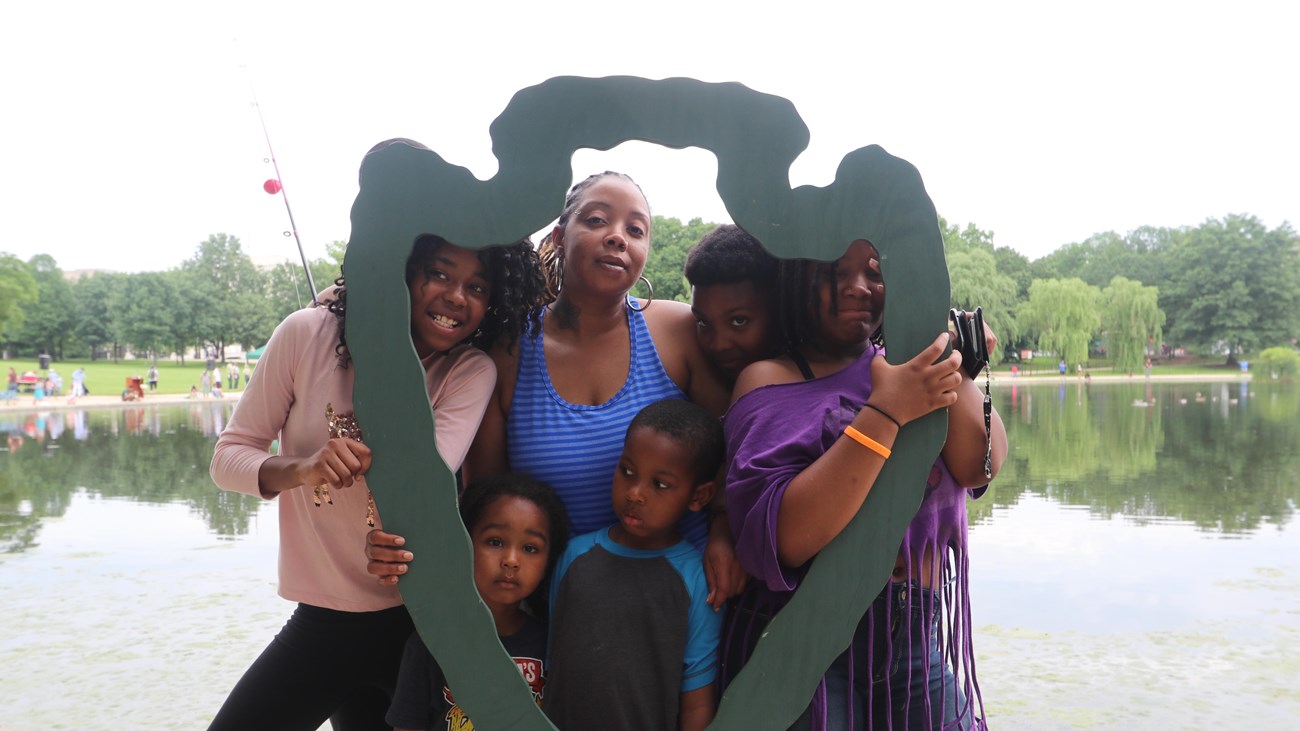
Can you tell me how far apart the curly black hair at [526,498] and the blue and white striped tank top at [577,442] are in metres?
0.04

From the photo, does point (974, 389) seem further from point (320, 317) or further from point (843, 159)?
point (320, 317)

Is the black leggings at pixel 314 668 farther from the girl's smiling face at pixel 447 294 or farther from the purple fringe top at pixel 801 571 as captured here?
the purple fringe top at pixel 801 571

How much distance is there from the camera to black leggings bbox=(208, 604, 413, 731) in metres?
1.92

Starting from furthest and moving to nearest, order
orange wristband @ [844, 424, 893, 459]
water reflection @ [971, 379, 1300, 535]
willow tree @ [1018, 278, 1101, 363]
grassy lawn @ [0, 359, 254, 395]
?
willow tree @ [1018, 278, 1101, 363] → grassy lawn @ [0, 359, 254, 395] → water reflection @ [971, 379, 1300, 535] → orange wristband @ [844, 424, 893, 459]

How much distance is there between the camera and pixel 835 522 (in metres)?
1.54

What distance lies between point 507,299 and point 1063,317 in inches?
1445

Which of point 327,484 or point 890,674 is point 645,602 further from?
point 327,484

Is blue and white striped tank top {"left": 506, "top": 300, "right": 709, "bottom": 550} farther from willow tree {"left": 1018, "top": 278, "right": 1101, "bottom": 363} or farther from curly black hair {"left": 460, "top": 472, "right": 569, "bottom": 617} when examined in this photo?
willow tree {"left": 1018, "top": 278, "right": 1101, "bottom": 363}

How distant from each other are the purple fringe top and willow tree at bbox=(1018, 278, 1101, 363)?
36.3 m

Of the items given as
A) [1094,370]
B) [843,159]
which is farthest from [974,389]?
[1094,370]

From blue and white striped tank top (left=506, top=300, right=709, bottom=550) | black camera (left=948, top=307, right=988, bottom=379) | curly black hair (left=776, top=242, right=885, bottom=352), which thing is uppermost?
curly black hair (left=776, top=242, right=885, bottom=352)

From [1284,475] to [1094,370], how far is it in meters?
31.4

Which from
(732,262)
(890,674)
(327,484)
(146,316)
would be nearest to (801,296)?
(732,262)

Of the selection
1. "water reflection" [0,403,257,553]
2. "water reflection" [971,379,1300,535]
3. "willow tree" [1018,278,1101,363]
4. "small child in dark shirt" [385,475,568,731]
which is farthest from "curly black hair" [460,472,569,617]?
"willow tree" [1018,278,1101,363]
